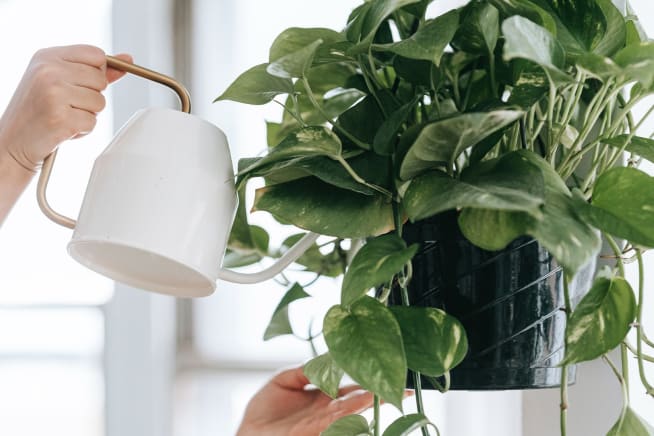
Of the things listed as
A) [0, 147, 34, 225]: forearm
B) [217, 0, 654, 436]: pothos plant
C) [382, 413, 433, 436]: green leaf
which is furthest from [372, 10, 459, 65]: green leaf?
[0, 147, 34, 225]: forearm

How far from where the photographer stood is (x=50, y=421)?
190 centimetres

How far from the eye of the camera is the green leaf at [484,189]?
332mm

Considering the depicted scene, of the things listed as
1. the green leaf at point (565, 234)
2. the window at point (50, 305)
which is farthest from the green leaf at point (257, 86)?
the window at point (50, 305)

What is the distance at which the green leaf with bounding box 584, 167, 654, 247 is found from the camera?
371 mm

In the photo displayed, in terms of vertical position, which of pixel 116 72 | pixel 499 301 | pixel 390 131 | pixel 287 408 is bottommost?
pixel 287 408

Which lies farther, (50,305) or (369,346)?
(50,305)

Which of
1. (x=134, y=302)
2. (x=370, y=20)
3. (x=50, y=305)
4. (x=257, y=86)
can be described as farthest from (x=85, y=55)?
(x=50, y=305)

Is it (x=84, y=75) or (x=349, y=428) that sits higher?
(x=84, y=75)

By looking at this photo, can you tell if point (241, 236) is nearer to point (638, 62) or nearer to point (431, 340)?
point (431, 340)

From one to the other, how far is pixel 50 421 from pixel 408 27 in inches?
67.7

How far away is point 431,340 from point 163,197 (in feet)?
0.63

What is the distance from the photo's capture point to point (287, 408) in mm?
910

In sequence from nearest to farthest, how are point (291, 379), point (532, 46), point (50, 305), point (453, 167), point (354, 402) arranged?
point (532, 46)
point (453, 167)
point (354, 402)
point (291, 379)
point (50, 305)

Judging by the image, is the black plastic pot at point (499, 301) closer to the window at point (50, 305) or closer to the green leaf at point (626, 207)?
the green leaf at point (626, 207)
